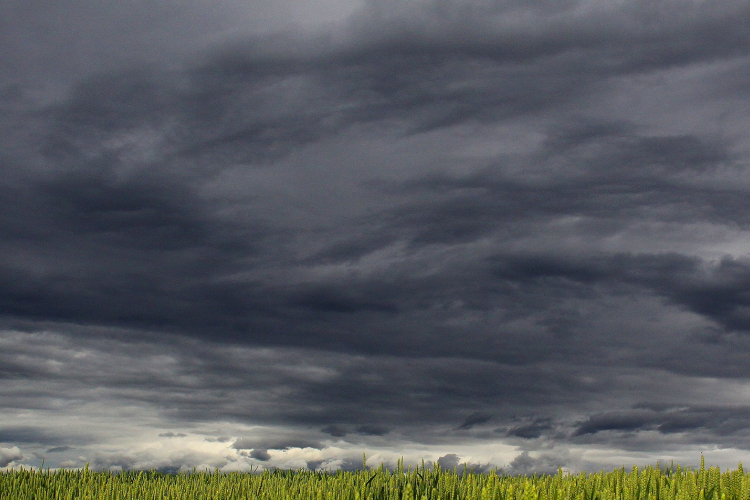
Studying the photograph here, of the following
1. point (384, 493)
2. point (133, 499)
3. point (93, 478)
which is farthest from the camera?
point (93, 478)

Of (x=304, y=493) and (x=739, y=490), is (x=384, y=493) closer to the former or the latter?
(x=304, y=493)

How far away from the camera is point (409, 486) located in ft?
77.1

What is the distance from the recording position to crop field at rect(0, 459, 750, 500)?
71.2 ft

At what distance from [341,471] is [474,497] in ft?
58.1

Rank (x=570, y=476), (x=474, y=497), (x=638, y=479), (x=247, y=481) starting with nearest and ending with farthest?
(x=474, y=497) < (x=638, y=479) < (x=570, y=476) < (x=247, y=481)

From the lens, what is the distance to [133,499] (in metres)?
32.2

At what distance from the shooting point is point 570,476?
28.6 m

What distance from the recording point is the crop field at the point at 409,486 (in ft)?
71.2

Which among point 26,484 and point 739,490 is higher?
point 739,490

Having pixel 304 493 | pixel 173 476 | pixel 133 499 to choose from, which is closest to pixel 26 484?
pixel 173 476

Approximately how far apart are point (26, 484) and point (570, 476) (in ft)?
111

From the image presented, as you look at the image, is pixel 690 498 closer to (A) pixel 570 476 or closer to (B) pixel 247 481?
(A) pixel 570 476

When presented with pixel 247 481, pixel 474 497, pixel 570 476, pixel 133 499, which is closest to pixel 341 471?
pixel 247 481

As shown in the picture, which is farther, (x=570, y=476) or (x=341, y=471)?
(x=341, y=471)
